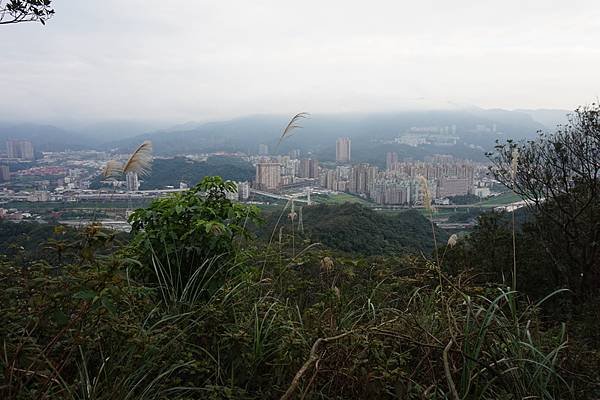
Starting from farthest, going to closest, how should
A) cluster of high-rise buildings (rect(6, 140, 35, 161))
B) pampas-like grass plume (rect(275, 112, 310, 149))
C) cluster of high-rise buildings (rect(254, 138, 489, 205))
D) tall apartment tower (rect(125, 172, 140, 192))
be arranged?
cluster of high-rise buildings (rect(254, 138, 489, 205)) → cluster of high-rise buildings (rect(6, 140, 35, 161)) → tall apartment tower (rect(125, 172, 140, 192)) → pampas-like grass plume (rect(275, 112, 310, 149))

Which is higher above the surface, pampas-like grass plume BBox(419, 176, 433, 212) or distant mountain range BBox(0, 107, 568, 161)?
distant mountain range BBox(0, 107, 568, 161)

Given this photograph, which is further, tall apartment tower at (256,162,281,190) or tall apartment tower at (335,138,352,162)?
tall apartment tower at (335,138,352,162)

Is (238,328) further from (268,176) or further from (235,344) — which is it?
(268,176)

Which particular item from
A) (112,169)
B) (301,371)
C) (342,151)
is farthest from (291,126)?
(342,151)

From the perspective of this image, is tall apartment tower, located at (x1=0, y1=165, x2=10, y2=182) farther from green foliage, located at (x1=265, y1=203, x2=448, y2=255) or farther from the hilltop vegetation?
the hilltop vegetation

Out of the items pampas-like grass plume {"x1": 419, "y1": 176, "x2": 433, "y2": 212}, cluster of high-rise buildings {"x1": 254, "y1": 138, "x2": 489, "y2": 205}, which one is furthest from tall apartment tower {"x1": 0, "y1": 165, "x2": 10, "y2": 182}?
pampas-like grass plume {"x1": 419, "y1": 176, "x2": 433, "y2": 212}

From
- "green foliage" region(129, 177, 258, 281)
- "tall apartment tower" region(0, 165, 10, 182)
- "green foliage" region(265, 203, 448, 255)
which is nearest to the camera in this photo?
"green foliage" region(129, 177, 258, 281)
